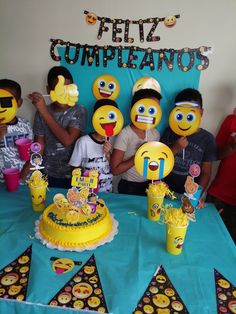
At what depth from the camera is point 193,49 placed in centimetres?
202

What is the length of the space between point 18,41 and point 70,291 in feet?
6.13

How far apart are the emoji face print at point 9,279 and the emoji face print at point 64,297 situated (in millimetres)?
195

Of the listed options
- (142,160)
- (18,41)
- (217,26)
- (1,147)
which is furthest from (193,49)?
(1,147)

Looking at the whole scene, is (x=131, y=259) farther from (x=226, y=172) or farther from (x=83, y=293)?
(x=226, y=172)

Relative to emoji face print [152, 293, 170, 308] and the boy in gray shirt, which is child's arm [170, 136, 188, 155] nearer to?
the boy in gray shirt

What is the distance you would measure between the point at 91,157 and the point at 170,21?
1.08 m

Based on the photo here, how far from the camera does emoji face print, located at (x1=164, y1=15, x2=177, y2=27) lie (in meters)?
1.97

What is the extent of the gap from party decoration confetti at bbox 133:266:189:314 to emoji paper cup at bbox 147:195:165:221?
1.31 feet

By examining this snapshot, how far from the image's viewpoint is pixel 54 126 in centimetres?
189

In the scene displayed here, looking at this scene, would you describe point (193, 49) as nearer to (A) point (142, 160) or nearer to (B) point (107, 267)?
(A) point (142, 160)

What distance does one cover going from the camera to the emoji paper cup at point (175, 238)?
123 cm

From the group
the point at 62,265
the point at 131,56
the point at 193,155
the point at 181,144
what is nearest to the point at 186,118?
the point at 181,144

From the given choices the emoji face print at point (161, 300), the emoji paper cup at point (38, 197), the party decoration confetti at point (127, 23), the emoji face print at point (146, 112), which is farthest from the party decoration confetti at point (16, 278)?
the party decoration confetti at point (127, 23)

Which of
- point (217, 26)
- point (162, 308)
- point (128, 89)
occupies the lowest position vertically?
point (162, 308)
